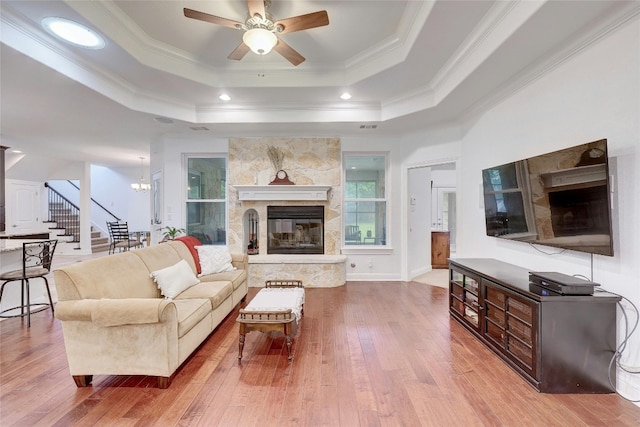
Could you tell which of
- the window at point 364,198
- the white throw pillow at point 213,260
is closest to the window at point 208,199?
the white throw pillow at point 213,260

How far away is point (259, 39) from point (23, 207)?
975 centimetres

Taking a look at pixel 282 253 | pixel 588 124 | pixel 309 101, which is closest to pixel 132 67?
pixel 309 101

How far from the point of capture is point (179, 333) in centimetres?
229

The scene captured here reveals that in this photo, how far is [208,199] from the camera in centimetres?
571

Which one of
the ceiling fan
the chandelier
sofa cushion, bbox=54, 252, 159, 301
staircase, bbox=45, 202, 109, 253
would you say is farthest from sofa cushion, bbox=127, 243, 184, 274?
staircase, bbox=45, 202, 109, 253

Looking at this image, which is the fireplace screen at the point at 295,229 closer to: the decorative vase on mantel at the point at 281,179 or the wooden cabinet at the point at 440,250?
the decorative vase on mantel at the point at 281,179

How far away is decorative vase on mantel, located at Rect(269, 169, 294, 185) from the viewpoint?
5.28 metres

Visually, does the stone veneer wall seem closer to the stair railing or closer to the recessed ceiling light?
the recessed ceiling light

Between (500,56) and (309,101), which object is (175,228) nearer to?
(309,101)

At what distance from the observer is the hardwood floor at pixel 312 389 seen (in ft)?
6.20

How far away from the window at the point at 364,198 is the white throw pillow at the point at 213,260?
240 cm

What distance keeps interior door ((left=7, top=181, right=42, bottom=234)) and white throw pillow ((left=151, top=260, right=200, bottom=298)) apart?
792cm

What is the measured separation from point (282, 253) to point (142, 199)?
7662 millimetres

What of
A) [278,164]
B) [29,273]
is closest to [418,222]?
[278,164]
